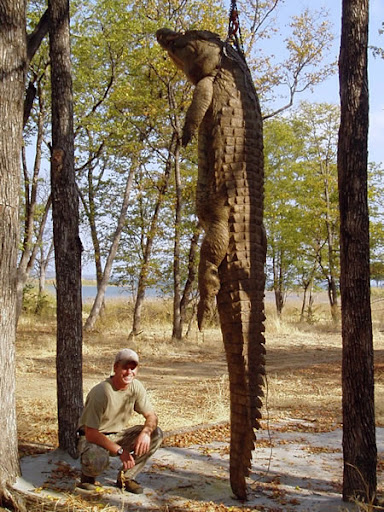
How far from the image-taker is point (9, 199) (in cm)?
430

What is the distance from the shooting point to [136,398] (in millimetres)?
4359

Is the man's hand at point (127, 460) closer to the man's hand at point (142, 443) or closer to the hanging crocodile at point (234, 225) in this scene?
the man's hand at point (142, 443)

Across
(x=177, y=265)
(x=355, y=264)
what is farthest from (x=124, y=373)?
(x=177, y=265)

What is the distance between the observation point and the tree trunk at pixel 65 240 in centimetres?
521

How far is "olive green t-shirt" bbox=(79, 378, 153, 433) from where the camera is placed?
420 cm

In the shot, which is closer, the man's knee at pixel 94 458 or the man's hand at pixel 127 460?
the man's hand at pixel 127 460

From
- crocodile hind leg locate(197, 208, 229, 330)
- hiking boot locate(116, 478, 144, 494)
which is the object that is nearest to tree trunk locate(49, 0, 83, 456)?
hiking boot locate(116, 478, 144, 494)

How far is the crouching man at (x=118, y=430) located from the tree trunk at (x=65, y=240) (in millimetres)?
926

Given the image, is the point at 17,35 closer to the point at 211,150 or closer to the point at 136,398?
the point at 211,150

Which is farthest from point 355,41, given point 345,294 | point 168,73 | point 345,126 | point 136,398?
point 168,73

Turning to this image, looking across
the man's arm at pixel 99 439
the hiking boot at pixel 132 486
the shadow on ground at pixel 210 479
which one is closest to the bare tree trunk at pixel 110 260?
the shadow on ground at pixel 210 479

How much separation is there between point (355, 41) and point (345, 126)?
0.64m

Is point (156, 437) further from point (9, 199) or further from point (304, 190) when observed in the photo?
point (304, 190)

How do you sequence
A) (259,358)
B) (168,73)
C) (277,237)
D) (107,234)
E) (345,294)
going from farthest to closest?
1. (277,237)
2. (107,234)
3. (168,73)
4. (345,294)
5. (259,358)
